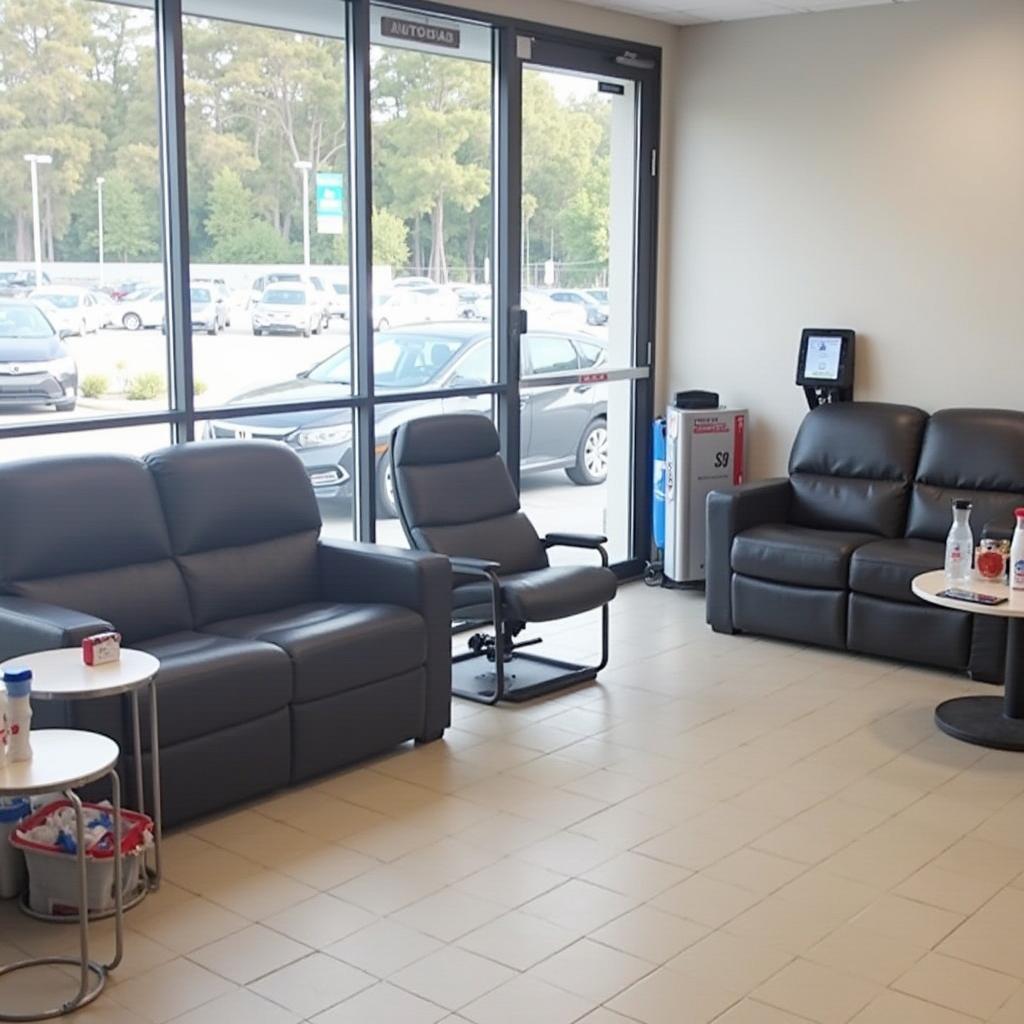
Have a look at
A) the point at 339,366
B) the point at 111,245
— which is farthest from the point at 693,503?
the point at 111,245

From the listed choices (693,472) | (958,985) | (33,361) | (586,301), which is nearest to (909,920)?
(958,985)

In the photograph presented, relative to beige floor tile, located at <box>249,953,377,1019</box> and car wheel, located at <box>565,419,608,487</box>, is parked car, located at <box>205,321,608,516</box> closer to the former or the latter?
car wheel, located at <box>565,419,608,487</box>

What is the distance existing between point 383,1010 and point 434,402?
11.6 feet

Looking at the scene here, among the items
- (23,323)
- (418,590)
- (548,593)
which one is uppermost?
(23,323)

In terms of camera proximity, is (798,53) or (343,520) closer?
(343,520)

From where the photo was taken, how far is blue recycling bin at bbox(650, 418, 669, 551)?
23.5 ft

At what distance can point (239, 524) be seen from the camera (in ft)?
15.7

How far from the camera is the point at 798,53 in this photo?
6738 millimetres

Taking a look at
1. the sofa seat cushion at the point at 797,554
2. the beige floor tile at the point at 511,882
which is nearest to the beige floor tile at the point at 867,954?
the beige floor tile at the point at 511,882

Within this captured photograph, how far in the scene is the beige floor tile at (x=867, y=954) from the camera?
10.7ft

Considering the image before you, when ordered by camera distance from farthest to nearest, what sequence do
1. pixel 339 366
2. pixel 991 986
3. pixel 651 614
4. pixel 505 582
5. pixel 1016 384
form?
pixel 651 614
pixel 1016 384
pixel 339 366
pixel 505 582
pixel 991 986

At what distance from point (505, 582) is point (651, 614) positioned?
5.12 ft

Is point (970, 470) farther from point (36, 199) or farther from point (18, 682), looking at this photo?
point (18, 682)

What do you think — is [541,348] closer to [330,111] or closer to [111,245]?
[330,111]
